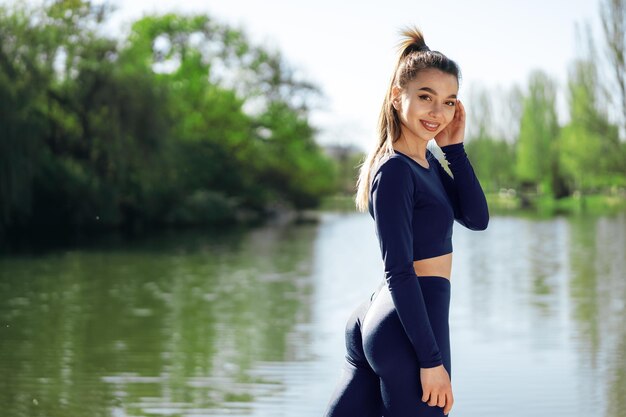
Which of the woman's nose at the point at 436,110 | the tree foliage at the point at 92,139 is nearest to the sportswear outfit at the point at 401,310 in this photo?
the woman's nose at the point at 436,110

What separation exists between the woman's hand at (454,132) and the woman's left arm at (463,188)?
0.5 inches

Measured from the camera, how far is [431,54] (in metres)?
2.09

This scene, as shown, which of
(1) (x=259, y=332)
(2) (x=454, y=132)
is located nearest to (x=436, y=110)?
(2) (x=454, y=132)

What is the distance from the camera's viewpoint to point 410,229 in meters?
2.00

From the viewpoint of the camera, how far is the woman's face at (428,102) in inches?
82.7

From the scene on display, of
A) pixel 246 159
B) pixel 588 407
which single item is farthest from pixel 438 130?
pixel 246 159

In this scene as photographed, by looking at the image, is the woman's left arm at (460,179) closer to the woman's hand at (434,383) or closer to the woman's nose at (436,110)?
the woman's nose at (436,110)

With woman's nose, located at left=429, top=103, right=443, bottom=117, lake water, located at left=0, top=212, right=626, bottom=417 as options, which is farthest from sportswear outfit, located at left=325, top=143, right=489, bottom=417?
lake water, located at left=0, top=212, right=626, bottom=417

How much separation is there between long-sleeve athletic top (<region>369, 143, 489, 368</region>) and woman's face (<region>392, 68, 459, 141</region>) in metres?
0.08

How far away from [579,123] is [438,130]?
46.3m

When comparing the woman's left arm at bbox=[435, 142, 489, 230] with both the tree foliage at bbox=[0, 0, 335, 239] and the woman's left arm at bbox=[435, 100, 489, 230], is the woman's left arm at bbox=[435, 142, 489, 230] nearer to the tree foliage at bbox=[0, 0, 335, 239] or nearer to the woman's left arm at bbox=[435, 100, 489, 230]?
the woman's left arm at bbox=[435, 100, 489, 230]

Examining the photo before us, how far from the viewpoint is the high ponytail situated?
2.10 metres

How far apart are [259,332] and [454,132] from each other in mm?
6433

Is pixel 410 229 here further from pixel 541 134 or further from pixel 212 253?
pixel 541 134
